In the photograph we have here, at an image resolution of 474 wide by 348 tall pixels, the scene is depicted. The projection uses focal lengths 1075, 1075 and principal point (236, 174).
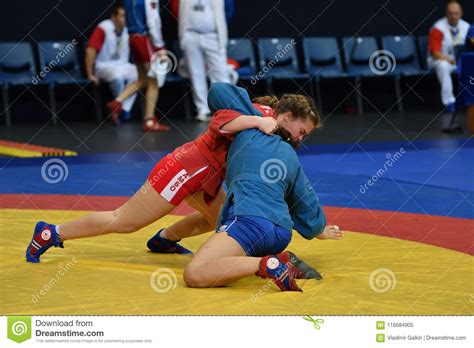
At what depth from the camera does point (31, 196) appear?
7703 millimetres

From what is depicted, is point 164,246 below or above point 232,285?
above

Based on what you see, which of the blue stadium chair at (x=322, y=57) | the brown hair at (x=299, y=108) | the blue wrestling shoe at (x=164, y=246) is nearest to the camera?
the brown hair at (x=299, y=108)

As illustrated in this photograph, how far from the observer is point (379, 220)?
22.1 feet

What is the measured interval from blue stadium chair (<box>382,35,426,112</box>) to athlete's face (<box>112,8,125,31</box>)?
381 cm

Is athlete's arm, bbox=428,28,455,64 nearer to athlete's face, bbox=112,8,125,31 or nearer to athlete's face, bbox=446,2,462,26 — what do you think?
athlete's face, bbox=446,2,462,26

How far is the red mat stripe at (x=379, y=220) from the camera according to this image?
613cm

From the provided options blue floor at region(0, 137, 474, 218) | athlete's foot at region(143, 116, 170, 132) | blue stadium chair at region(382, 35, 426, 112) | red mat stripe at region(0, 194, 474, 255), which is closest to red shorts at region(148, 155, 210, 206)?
red mat stripe at region(0, 194, 474, 255)

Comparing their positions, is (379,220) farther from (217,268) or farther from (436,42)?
(436,42)

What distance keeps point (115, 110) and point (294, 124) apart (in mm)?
8513

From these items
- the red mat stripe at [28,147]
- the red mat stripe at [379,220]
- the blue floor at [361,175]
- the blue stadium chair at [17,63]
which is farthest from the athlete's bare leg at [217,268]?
the blue stadium chair at [17,63]

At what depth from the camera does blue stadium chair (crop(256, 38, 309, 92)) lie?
47.1 feet

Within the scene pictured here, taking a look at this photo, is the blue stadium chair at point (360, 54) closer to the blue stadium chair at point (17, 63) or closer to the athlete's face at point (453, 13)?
the athlete's face at point (453, 13)

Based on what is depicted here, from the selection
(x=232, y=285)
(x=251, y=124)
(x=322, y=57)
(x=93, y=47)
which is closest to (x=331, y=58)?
(x=322, y=57)

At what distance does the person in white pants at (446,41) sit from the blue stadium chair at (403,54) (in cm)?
73
